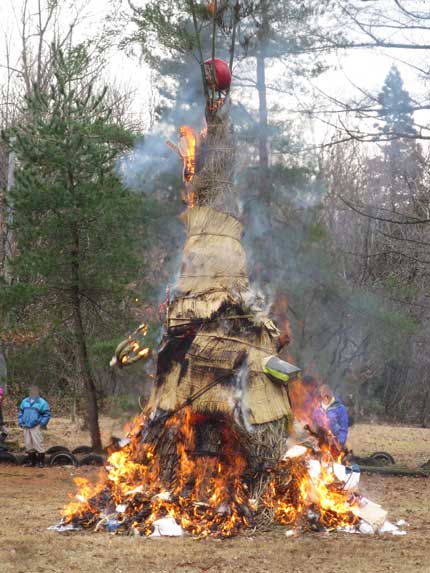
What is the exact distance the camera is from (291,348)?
60.2 feet

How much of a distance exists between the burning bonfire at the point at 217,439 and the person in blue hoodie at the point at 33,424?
5725 mm

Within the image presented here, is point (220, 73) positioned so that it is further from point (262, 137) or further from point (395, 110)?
point (262, 137)

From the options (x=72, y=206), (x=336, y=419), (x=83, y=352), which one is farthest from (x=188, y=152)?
(x=83, y=352)

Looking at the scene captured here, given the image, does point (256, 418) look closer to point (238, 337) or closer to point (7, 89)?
point (238, 337)

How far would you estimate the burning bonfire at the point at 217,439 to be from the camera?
26.3 feet

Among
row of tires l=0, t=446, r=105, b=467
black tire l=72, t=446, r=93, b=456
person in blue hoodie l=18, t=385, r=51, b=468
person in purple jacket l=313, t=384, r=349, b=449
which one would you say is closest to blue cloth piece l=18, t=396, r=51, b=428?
person in blue hoodie l=18, t=385, r=51, b=468

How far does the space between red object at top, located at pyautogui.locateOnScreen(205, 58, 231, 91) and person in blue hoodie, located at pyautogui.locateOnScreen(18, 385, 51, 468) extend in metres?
7.82

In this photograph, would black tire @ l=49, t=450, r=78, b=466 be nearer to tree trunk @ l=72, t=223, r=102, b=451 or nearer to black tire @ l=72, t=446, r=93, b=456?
black tire @ l=72, t=446, r=93, b=456

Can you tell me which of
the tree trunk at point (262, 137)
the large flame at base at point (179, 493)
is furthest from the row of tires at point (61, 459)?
the tree trunk at point (262, 137)

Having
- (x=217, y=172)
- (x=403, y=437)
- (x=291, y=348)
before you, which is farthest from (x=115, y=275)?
(x=403, y=437)

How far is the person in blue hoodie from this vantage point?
14.2m

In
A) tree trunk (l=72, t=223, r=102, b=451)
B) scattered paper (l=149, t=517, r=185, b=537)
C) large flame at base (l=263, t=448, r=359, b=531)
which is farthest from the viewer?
tree trunk (l=72, t=223, r=102, b=451)

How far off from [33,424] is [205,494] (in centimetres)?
701

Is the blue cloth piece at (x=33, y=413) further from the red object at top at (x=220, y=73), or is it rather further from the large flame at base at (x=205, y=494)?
the red object at top at (x=220, y=73)
